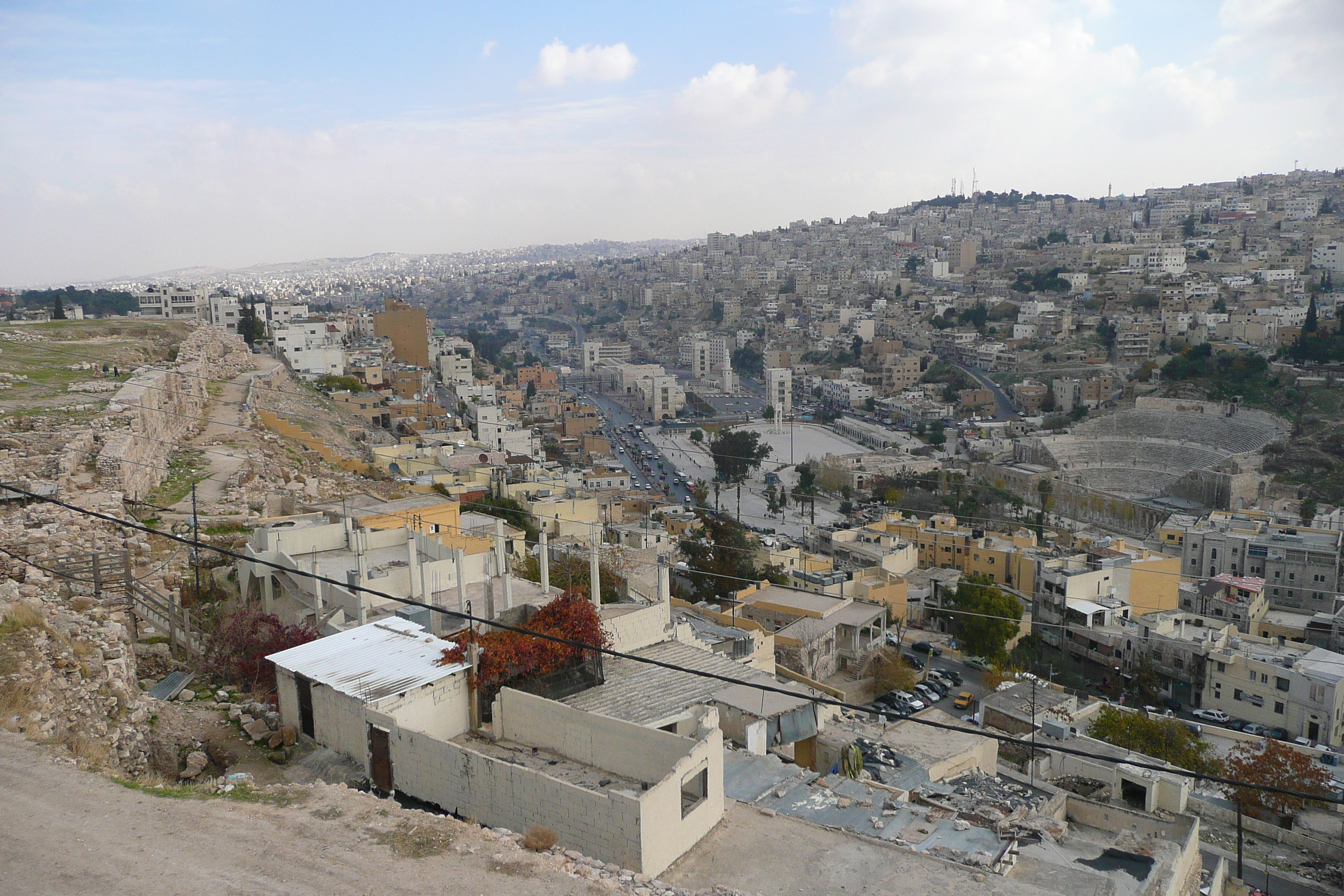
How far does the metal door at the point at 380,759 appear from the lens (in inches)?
158

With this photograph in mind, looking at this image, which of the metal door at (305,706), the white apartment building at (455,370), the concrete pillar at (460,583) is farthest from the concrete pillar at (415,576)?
the white apartment building at (455,370)

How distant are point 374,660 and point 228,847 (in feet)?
4.97

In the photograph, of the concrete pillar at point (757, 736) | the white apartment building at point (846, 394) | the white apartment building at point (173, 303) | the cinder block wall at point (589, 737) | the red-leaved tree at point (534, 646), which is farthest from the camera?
the white apartment building at point (846, 394)

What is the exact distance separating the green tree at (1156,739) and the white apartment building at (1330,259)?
43534 millimetres

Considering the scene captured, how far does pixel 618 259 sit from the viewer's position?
115188 mm

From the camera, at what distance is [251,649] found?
201 inches

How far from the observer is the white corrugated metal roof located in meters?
4.19

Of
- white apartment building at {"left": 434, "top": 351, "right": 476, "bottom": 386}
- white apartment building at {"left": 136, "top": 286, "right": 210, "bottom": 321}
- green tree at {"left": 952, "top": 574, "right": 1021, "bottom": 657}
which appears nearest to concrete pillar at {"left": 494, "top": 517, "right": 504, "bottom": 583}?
green tree at {"left": 952, "top": 574, "right": 1021, "bottom": 657}

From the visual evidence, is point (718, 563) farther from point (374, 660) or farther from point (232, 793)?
point (232, 793)

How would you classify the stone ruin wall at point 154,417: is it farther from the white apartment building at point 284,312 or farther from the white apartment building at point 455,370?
the white apartment building at point 284,312

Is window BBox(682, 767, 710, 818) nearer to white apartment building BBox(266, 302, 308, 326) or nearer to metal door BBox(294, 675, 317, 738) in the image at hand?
metal door BBox(294, 675, 317, 738)

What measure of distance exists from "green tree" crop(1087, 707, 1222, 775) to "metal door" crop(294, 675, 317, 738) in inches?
257

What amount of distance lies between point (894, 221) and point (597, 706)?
8546 centimetres

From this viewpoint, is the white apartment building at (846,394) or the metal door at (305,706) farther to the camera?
the white apartment building at (846,394)
